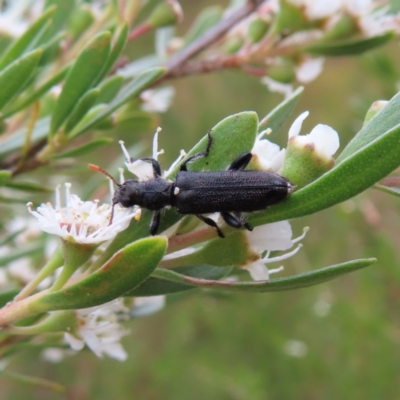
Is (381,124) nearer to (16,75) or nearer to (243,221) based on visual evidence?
(243,221)

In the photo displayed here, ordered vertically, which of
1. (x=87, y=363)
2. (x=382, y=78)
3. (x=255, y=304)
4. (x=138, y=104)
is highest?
(x=138, y=104)

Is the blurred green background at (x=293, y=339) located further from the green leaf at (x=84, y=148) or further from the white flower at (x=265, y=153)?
the white flower at (x=265, y=153)

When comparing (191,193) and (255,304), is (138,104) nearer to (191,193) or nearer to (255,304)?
→ (191,193)

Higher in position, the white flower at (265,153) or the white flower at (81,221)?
the white flower at (265,153)

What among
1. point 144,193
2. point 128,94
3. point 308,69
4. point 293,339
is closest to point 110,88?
point 128,94

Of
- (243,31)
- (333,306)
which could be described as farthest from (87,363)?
(243,31)

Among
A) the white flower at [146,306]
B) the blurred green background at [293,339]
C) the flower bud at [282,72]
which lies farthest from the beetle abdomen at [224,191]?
the blurred green background at [293,339]
